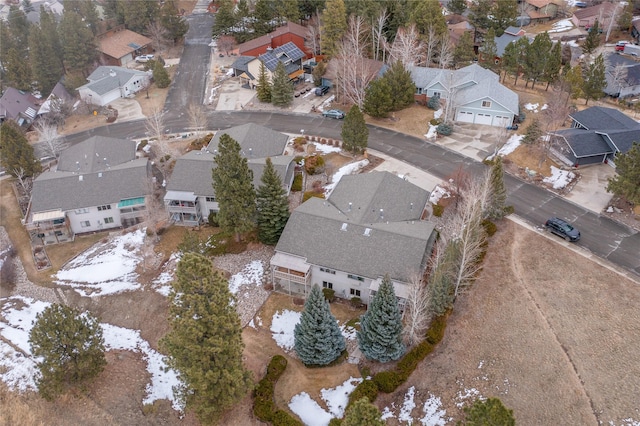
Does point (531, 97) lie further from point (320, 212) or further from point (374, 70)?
point (320, 212)

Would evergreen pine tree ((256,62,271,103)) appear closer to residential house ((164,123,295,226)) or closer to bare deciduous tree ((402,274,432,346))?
residential house ((164,123,295,226))

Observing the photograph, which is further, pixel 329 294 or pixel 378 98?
pixel 378 98

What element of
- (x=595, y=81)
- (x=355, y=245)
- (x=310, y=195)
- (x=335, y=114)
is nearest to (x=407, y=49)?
(x=335, y=114)

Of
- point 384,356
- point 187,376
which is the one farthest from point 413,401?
point 187,376

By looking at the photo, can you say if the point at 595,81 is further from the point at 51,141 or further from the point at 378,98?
the point at 51,141

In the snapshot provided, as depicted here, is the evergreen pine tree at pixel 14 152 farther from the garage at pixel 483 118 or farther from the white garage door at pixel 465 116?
the garage at pixel 483 118

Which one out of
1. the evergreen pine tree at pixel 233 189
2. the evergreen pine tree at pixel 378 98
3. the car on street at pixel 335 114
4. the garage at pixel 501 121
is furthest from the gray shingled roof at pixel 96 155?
the garage at pixel 501 121
